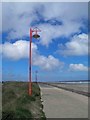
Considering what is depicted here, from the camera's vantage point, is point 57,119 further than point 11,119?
Yes

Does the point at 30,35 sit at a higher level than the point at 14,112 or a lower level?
higher

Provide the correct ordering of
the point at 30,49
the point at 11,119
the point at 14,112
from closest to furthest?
1. the point at 11,119
2. the point at 14,112
3. the point at 30,49

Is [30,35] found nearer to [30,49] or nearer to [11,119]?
[30,49]

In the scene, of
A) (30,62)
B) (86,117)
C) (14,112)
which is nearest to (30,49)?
(30,62)

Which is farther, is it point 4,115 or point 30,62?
point 30,62

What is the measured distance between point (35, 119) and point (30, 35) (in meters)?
10.6

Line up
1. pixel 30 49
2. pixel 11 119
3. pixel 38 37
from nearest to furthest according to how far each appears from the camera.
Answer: pixel 11 119 < pixel 38 37 < pixel 30 49

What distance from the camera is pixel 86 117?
49.2 ft

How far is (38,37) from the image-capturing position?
21953mm

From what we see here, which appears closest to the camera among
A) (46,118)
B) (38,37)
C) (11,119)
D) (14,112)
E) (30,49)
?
(11,119)

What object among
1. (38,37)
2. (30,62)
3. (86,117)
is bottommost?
(86,117)

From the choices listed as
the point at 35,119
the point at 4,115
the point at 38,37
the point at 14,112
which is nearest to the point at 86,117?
the point at 35,119

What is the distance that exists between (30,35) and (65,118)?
9891 millimetres

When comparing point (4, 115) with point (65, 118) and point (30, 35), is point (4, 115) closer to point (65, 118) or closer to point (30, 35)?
point (65, 118)
